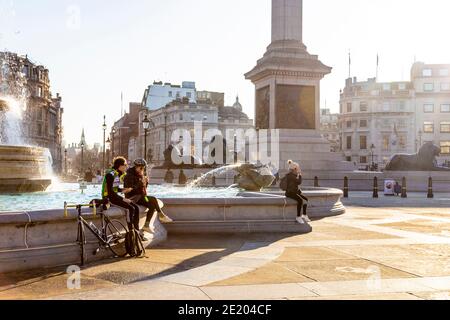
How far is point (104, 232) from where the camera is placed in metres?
→ 9.07

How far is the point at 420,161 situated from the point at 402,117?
68982mm

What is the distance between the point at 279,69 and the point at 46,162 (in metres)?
18.2

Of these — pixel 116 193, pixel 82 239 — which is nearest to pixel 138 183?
pixel 116 193

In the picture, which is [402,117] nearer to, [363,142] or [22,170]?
[363,142]

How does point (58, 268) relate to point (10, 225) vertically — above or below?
below

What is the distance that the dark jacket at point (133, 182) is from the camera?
1013cm

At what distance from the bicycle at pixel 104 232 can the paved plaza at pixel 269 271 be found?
35cm

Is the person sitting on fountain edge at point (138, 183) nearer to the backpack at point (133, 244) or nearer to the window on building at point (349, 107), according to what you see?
the backpack at point (133, 244)

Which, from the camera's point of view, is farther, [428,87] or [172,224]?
[428,87]

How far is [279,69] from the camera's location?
1297 inches

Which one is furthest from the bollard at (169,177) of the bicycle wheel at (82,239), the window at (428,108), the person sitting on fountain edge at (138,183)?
the window at (428,108)

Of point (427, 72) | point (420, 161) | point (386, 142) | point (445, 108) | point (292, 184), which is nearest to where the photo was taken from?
point (292, 184)

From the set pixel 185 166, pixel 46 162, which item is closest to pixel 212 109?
pixel 185 166
